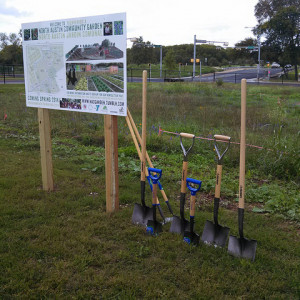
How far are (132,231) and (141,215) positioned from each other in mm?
306

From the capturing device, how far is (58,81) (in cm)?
485

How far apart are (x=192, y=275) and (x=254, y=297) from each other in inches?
22.4

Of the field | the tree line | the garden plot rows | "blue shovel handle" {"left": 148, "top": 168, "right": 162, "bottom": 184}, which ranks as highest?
the tree line

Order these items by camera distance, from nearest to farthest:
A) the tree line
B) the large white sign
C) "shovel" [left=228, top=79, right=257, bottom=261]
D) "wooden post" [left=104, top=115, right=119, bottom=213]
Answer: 1. "shovel" [left=228, top=79, right=257, bottom=261]
2. the large white sign
3. "wooden post" [left=104, top=115, right=119, bottom=213]
4. the tree line

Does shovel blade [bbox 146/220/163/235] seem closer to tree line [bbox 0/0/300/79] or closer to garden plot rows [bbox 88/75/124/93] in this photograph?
garden plot rows [bbox 88/75/124/93]

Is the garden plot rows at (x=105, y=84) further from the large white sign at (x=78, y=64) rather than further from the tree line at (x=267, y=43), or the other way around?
the tree line at (x=267, y=43)

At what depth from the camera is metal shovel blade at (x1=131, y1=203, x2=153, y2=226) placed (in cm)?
431

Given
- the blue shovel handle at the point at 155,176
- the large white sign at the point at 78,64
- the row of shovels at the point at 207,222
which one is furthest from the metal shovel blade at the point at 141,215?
the large white sign at the point at 78,64

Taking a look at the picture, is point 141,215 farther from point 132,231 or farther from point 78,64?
point 78,64

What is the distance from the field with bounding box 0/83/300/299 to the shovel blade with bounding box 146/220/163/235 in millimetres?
92

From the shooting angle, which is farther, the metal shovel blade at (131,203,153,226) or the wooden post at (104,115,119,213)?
the wooden post at (104,115,119,213)

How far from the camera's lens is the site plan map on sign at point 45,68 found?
15.7ft

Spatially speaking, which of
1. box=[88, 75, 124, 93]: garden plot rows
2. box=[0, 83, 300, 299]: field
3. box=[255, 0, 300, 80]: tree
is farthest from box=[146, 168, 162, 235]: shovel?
box=[255, 0, 300, 80]: tree

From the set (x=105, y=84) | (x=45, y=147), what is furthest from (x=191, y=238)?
(x=45, y=147)
